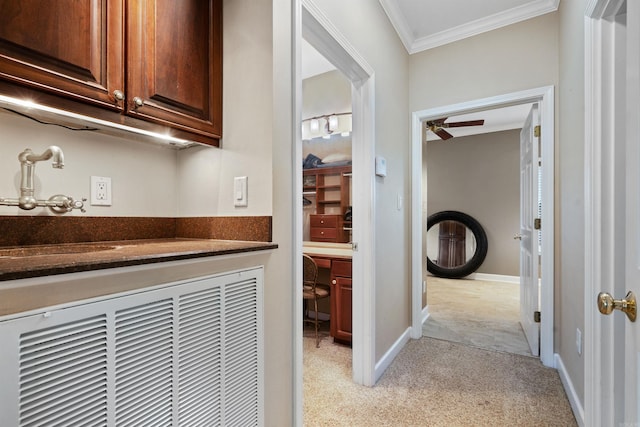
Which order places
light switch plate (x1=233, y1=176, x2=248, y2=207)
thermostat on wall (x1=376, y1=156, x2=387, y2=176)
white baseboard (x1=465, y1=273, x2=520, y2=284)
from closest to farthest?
light switch plate (x1=233, y1=176, x2=248, y2=207) < thermostat on wall (x1=376, y1=156, x2=387, y2=176) < white baseboard (x1=465, y1=273, x2=520, y2=284)

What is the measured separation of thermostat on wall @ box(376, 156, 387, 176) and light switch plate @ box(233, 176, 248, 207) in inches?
42.9

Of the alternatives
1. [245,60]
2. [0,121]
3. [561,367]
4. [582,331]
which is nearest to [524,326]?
[561,367]

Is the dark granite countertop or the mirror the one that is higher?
the dark granite countertop

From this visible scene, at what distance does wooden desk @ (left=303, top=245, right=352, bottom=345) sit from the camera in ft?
7.98

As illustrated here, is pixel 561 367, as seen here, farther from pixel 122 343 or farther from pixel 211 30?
pixel 211 30

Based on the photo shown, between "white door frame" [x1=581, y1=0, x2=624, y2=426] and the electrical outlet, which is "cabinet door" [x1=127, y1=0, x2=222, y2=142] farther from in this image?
"white door frame" [x1=581, y1=0, x2=624, y2=426]

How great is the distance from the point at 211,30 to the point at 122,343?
4.13 ft

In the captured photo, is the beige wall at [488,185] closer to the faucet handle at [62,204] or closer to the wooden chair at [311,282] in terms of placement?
the wooden chair at [311,282]

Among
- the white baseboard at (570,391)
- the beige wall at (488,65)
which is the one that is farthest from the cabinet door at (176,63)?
the white baseboard at (570,391)

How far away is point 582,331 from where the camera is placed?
1560 millimetres

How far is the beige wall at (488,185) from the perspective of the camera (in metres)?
4.93

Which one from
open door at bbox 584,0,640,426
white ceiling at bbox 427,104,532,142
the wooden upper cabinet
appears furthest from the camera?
white ceiling at bbox 427,104,532,142

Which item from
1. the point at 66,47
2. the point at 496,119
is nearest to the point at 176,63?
the point at 66,47

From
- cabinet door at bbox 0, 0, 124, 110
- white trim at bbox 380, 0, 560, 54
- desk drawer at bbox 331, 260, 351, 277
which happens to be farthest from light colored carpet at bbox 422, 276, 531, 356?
cabinet door at bbox 0, 0, 124, 110
